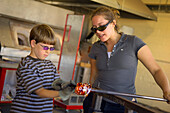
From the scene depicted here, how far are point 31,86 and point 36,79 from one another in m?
0.07

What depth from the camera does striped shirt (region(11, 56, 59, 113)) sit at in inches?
71.7

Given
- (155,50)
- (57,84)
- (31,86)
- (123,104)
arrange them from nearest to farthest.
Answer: (123,104) → (31,86) → (57,84) → (155,50)

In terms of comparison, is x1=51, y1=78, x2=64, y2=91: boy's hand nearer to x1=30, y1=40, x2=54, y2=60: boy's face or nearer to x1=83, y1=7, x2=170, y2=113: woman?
x1=30, y1=40, x2=54, y2=60: boy's face

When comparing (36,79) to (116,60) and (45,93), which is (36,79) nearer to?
(45,93)

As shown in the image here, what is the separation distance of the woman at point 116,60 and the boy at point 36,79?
40 centimetres

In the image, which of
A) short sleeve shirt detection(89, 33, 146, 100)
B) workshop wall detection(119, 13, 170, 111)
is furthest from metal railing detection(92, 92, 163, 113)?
workshop wall detection(119, 13, 170, 111)

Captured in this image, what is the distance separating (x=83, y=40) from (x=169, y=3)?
2805mm

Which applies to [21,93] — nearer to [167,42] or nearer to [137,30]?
[167,42]

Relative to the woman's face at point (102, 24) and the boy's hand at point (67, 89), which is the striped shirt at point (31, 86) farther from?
the woman's face at point (102, 24)

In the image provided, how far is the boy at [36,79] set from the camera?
5.97 ft

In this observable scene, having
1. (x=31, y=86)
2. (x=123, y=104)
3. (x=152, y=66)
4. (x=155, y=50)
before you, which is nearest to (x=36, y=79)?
(x=31, y=86)

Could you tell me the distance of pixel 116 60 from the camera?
81.4 inches

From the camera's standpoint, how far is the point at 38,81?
184 centimetres

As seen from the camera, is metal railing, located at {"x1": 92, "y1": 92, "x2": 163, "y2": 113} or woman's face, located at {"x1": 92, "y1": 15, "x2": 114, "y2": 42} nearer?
metal railing, located at {"x1": 92, "y1": 92, "x2": 163, "y2": 113}
